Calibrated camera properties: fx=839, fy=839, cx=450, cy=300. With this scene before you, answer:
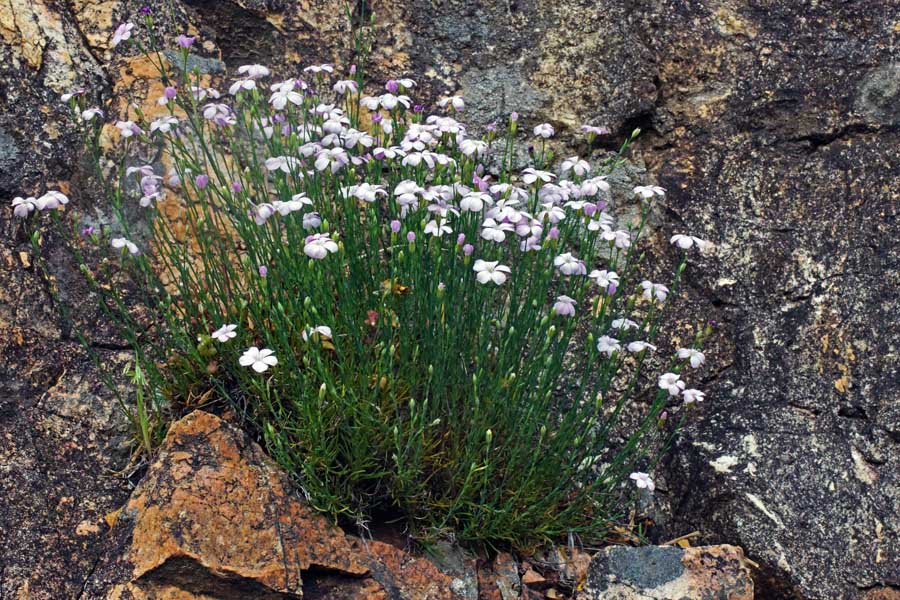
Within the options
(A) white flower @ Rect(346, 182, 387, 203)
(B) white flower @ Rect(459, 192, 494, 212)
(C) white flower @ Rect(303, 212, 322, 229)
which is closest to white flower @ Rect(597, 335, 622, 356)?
(B) white flower @ Rect(459, 192, 494, 212)

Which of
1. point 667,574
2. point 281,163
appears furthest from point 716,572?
point 281,163

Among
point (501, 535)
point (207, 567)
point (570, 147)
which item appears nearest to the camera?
point (207, 567)

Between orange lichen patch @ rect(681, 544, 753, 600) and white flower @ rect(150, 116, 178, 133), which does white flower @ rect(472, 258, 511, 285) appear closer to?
orange lichen patch @ rect(681, 544, 753, 600)

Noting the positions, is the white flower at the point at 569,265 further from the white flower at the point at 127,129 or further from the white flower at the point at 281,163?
the white flower at the point at 127,129

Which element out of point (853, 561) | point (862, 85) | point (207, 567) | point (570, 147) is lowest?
point (853, 561)

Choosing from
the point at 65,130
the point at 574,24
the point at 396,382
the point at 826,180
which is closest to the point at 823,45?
the point at 826,180

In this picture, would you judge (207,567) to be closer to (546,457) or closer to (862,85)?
(546,457)
